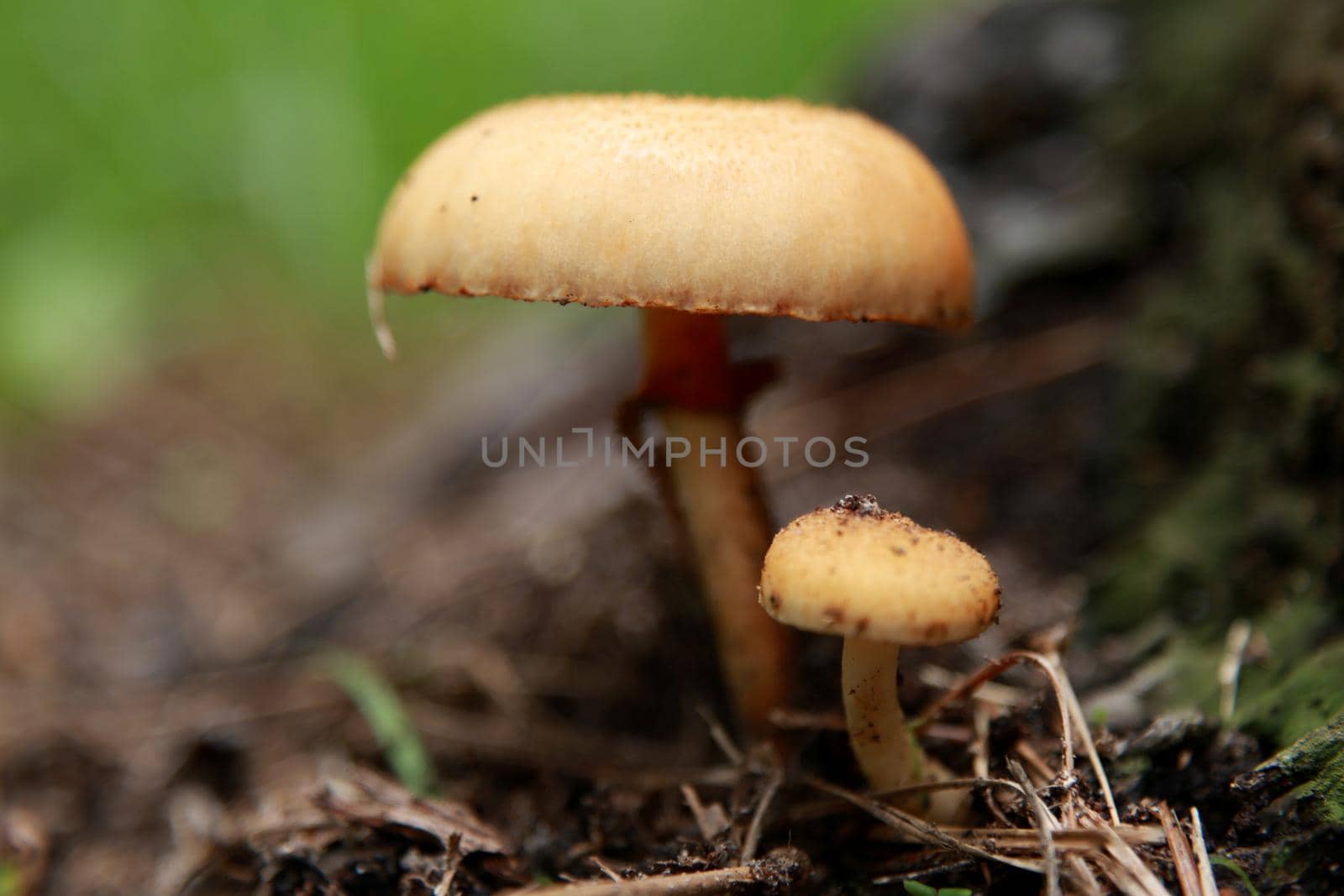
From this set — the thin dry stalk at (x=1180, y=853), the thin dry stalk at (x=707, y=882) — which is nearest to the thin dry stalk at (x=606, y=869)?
the thin dry stalk at (x=707, y=882)

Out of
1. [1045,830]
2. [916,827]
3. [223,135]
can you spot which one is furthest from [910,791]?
[223,135]

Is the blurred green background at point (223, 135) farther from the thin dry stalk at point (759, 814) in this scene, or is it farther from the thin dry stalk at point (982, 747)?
the thin dry stalk at point (759, 814)

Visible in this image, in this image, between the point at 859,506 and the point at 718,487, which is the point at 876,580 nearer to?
the point at 859,506

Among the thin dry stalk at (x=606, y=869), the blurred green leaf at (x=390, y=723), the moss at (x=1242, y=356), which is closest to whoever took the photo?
the thin dry stalk at (x=606, y=869)

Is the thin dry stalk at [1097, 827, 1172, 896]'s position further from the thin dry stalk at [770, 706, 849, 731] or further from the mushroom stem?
the thin dry stalk at [770, 706, 849, 731]

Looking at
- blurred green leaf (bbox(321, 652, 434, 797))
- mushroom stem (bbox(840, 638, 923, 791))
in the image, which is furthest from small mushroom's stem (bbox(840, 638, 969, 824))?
blurred green leaf (bbox(321, 652, 434, 797))

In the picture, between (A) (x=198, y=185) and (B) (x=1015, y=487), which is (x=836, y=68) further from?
(A) (x=198, y=185)
